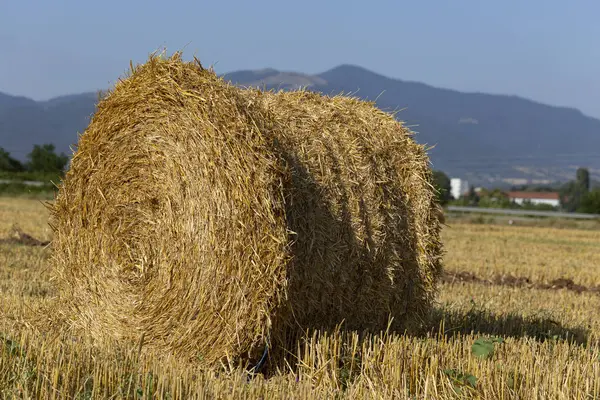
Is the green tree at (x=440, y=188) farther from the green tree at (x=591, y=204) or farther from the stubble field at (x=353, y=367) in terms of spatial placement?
the green tree at (x=591, y=204)

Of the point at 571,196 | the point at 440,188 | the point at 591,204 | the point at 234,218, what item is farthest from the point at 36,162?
the point at 571,196

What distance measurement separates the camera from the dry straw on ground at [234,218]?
6.20 metres

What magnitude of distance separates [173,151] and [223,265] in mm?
1088

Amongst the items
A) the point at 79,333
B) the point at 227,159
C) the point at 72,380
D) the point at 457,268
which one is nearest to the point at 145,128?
the point at 227,159

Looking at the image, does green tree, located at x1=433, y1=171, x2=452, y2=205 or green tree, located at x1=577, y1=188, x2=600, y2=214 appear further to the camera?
green tree, located at x1=577, y1=188, x2=600, y2=214

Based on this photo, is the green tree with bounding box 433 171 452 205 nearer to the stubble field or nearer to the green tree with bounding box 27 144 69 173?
the stubble field

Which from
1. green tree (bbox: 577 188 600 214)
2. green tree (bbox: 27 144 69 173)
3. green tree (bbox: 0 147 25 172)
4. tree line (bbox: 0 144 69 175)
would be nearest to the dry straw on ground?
tree line (bbox: 0 144 69 175)

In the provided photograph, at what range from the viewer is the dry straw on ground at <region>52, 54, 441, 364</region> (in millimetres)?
6195

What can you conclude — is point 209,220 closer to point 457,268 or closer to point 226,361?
point 226,361

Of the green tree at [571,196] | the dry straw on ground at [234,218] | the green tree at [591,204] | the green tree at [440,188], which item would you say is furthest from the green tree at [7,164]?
the green tree at [571,196]

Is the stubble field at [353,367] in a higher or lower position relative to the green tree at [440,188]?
lower

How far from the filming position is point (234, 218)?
620cm

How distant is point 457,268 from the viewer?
599 inches

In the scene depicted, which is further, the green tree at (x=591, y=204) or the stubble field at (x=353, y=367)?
the green tree at (x=591, y=204)
